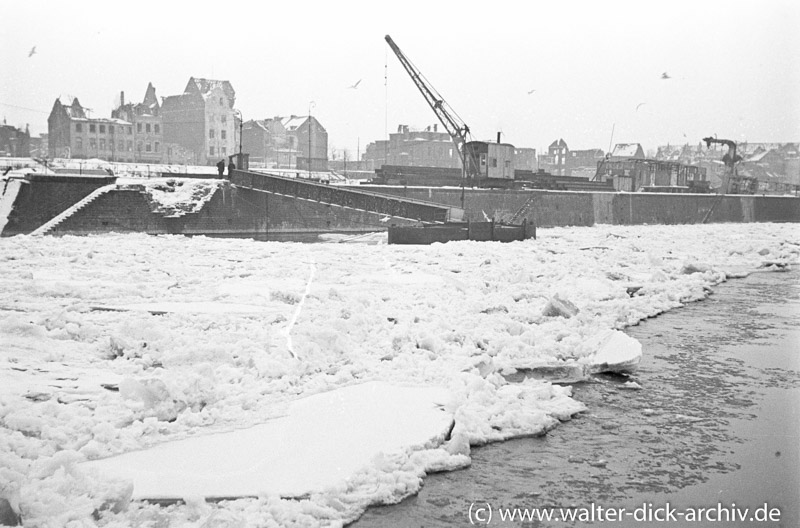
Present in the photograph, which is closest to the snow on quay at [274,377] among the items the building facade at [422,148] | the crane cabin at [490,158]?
the crane cabin at [490,158]

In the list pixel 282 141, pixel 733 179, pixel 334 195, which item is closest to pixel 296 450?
pixel 334 195

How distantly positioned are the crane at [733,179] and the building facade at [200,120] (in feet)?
155

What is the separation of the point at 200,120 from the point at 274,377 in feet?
221

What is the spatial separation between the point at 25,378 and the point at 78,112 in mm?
69566

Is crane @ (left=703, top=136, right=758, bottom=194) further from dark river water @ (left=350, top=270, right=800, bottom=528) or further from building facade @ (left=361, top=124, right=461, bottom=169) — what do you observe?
dark river water @ (left=350, top=270, right=800, bottom=528)

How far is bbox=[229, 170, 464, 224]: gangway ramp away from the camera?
3222cm

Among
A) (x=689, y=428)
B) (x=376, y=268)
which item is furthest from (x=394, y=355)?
(x=376, y=268)

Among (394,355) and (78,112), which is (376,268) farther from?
(78,112)

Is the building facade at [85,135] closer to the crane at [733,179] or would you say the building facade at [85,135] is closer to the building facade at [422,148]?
the building facade at [422,148]

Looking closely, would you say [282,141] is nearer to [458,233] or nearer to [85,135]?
[85,135]

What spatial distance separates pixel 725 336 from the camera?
10477 millimetres

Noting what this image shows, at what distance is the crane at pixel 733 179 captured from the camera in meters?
63.6

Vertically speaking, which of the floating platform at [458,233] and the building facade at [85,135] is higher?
the building facade at [85,135]

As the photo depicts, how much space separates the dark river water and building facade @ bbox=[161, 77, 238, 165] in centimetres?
6685
